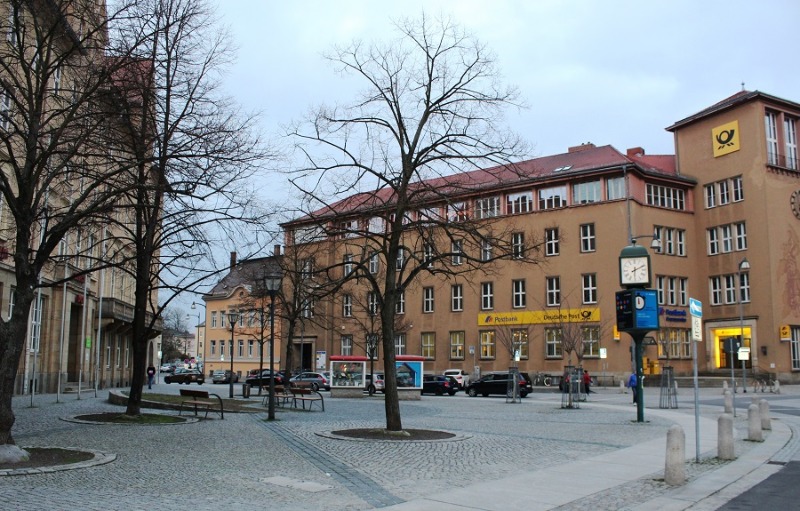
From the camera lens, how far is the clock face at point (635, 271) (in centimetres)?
2305

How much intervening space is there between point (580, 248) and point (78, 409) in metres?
42.7

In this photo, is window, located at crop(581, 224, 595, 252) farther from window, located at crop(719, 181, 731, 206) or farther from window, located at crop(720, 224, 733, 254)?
window, located at crop(719, 181, 731, 206)

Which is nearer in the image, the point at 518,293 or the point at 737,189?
the point at 737,189

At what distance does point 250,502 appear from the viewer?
29.6ft

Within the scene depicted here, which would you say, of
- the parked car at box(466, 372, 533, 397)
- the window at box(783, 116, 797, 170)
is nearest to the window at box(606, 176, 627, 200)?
the window at box(783, 116, 797, 170)

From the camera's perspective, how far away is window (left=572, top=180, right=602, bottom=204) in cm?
5781

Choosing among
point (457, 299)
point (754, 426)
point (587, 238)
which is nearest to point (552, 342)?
point (587, 238)

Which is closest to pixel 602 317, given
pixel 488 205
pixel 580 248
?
pixel 580 248

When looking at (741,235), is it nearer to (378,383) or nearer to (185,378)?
(378,383)

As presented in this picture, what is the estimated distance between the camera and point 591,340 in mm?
56656

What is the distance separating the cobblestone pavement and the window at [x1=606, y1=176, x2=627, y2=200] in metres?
35.9

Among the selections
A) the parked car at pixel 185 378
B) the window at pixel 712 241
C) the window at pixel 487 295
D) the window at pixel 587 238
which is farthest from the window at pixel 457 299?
the parked car at pixel 185 378

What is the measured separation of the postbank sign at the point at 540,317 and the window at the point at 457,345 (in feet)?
7.86

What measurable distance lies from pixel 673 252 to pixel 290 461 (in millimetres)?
52377
